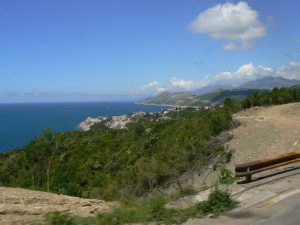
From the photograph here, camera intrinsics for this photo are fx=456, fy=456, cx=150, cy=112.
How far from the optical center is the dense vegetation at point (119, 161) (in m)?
26.4

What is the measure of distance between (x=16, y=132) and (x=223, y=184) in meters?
197

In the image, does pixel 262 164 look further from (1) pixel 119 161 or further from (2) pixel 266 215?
(1) pixel 119 161

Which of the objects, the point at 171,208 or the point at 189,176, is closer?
the point at 171,208

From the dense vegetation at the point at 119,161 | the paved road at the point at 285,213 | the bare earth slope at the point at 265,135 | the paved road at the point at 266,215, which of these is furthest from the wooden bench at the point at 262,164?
the bare earth slope at the point at 265,135

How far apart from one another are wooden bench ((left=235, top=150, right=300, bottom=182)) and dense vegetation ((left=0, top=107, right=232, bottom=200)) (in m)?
3.17

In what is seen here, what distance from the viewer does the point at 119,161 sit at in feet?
159

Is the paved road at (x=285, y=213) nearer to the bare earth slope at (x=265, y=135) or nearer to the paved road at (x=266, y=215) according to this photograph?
the paved road at (x=266, y=215)

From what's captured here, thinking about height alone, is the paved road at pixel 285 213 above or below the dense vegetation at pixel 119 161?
above

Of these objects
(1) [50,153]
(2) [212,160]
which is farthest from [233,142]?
(1) [50,153]

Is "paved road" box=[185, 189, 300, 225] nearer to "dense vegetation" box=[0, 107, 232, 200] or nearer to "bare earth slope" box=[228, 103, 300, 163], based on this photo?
"dense vegetation" box=[0, 107, 232, 200]

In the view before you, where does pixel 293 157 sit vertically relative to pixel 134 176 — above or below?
above

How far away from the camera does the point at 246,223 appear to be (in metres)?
8.12

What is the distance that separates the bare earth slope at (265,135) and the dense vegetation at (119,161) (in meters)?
1.31

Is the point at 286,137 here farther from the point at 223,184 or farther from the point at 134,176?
the point at 223,184
